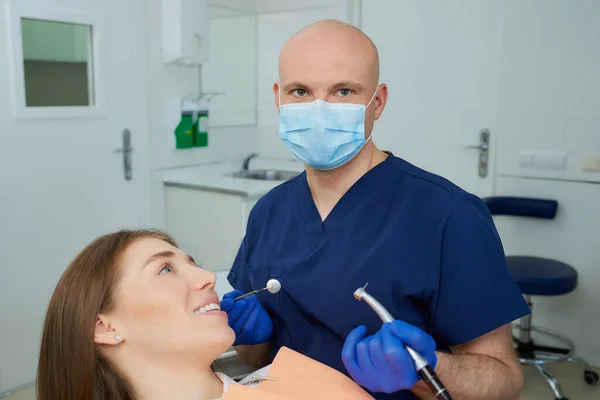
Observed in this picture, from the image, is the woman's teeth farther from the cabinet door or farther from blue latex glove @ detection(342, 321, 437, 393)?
the cabinet door

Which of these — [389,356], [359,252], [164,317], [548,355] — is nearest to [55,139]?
[164,317]

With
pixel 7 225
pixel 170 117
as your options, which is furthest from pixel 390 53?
pixel 7 225

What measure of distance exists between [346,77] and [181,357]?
0.68 meters

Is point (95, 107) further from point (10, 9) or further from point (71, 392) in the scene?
point (71, 392)

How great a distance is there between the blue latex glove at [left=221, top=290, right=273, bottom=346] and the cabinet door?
1.69m

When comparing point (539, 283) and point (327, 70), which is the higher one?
point (327, 70)

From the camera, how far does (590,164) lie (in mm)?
2912

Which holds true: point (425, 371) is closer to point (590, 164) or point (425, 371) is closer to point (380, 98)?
point (380, 98)

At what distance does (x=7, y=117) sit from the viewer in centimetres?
255

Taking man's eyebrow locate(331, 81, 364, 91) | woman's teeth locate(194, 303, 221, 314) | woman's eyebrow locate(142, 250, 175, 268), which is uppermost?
man's eyebrow locate(331, 81, 364, 91)

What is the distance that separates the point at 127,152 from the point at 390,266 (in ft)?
7.43

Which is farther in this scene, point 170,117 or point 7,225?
point 170,117

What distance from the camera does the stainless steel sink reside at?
374cm

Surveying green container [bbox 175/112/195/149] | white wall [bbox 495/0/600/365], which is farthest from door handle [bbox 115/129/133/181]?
white wall [bbox 495/0/600/365]
